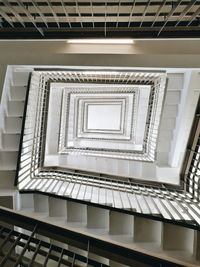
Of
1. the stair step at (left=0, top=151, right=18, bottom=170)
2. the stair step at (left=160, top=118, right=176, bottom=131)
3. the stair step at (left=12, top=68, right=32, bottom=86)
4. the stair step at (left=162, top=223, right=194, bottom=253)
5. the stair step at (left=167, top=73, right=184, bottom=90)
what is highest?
the stair step at (left=167, top=73, right=184, bottom=90)

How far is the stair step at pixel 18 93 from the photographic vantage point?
4512 millimetres

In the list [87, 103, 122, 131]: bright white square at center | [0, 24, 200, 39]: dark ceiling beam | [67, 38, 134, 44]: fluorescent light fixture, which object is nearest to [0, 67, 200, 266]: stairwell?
[0, 24, 200, 39]: dark ceiling beam

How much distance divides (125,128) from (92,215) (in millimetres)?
4822

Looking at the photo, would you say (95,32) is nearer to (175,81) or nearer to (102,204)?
(102,204)

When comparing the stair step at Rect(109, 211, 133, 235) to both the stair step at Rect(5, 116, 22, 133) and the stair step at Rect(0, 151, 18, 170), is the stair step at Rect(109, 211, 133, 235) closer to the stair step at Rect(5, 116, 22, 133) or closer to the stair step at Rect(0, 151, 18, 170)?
the stair step at Rect(0, 151, 18, 170)

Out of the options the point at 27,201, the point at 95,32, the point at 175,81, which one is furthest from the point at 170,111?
the point at 27,201

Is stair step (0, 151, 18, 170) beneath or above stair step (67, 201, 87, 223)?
above

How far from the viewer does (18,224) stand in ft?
7.70

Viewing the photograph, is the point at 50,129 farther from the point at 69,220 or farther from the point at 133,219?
the point at 133,219

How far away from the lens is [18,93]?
4559mm

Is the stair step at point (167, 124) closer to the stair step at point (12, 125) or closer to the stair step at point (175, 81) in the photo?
the stair step at point (175, 81)

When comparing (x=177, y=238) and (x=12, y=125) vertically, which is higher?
(x=12, y=125)

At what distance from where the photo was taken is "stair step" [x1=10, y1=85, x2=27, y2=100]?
4512mm

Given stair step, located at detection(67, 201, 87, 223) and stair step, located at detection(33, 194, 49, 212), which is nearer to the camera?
stair step, located at detection(67, 201, 87, 223)
